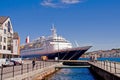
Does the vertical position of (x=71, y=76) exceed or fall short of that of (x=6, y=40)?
it falls short

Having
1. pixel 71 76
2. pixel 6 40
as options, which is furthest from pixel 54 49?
pixel 71 76

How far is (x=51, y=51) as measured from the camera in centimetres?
11100

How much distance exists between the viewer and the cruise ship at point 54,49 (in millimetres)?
100938

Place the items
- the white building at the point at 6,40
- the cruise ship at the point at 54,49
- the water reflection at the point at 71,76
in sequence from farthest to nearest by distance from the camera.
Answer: the cruise ship at the point at 54,49 → the white building at the point at 6,40 → the water reflection at the point at 71,76

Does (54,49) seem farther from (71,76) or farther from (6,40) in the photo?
(71,76)

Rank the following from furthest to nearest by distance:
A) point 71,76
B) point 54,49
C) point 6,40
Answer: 1. point 54,49
2. point 6,40
3. point 71,76

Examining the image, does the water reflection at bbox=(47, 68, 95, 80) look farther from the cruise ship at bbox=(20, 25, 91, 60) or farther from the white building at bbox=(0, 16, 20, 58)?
the cruise ship at bbox=(20, 25, 91, 60)

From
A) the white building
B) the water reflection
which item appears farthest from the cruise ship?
the water reflection

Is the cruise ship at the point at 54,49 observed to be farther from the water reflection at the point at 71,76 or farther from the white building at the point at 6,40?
the water reflection at the point at 71,76

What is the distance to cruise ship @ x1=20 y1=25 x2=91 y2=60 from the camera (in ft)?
331

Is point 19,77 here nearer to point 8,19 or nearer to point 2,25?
point 2,25

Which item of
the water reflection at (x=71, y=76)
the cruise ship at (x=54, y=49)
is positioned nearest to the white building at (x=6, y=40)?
the water reflection at (x=71, y=76)

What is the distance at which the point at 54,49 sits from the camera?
110 meters

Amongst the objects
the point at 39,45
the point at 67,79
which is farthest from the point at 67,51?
the point at 67,79
